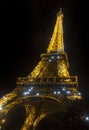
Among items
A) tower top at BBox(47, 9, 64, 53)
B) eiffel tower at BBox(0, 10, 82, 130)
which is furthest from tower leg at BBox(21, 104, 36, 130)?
tower top at BBox(47, 9, 64, 53)

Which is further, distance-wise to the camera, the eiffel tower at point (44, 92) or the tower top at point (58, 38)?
the tower top at point (58, 38)

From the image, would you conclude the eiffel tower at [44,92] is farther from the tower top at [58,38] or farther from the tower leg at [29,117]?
the tower top at [58,38]

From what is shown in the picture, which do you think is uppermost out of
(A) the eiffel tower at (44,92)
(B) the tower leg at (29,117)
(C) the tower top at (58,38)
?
(C) the tower top at (58,38)

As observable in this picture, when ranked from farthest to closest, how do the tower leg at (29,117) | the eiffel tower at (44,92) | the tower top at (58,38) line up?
the tower top at (58,38)
the tower leg at (29,117)
the eiffel tower at (44,92)

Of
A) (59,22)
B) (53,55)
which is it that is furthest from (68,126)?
(59,22)

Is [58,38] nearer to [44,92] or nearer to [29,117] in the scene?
[29,117]

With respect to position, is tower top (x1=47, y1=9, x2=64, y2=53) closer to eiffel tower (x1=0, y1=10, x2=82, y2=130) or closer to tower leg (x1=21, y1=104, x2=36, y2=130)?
eiffel tower (x1=0, y1=10, x2=82, y2=130)

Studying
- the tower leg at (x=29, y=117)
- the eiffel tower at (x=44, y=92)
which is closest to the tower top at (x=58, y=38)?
the eiffel tower at (x=44, y=92)

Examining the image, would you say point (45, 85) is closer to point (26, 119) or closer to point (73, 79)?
Result: point (73, 79)
